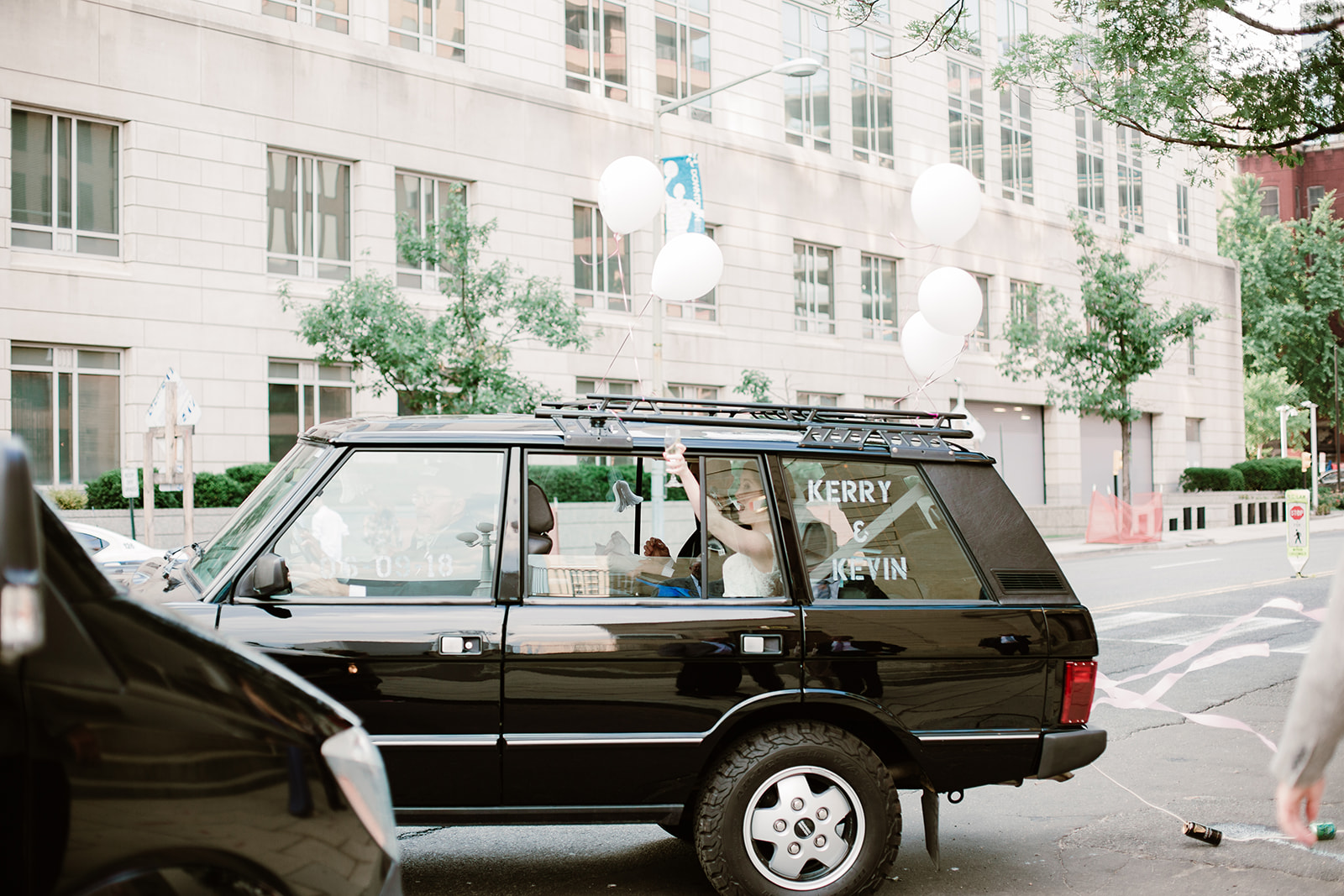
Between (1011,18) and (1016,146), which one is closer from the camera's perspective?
(1011,18)

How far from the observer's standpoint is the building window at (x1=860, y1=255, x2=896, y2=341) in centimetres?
3541

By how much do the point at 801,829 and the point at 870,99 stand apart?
34.0 metres

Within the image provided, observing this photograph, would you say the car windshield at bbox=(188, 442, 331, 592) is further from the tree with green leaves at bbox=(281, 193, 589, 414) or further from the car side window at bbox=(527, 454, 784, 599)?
the tree with green leaves at bbox=(281, 193, 589, 414)

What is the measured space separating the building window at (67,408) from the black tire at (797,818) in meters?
19.0

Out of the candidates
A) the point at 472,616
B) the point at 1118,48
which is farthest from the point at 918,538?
the point at 1118,48

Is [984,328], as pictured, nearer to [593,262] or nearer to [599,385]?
[593,262]

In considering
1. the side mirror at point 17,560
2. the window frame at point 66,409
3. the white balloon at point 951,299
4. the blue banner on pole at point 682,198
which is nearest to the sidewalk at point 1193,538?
the blue banner on pole at point 682,198

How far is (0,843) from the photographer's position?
1.76 metres

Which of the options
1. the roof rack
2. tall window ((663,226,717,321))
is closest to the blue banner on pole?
tall window ((663,226,717,321))

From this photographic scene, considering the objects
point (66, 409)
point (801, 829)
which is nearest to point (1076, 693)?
point (801, 829)

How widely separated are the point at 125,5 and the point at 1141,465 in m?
40.0

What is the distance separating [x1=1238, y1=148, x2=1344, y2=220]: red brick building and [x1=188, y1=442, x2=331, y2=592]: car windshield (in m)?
95.6

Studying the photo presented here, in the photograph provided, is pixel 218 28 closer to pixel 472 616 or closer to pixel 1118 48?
pixel 1118 48

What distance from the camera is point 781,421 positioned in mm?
5191
